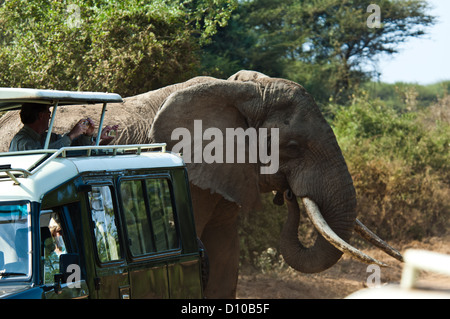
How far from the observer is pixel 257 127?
9.30 meters

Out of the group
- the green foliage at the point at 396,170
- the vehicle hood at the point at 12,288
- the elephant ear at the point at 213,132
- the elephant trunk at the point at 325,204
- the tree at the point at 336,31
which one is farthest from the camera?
the tree at the point at 336,31

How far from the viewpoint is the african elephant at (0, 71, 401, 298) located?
9.02 m

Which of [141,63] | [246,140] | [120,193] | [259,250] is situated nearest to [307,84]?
[259,250]

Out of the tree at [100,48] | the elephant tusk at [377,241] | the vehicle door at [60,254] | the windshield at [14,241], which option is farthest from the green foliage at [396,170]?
the windshield at [14,241]

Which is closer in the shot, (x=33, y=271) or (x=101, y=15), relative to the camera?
(x=33, y=271)

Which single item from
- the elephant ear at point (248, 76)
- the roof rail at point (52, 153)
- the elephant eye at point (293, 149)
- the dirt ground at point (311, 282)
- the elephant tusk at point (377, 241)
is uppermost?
the elephant ear at point (248, 76)

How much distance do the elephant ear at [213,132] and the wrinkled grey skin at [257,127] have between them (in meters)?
0.01

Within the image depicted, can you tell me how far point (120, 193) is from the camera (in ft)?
20.0

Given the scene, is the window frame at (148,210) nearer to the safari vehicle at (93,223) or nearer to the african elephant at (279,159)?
the safari vehicle at (93,223)

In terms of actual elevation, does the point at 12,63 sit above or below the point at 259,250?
above

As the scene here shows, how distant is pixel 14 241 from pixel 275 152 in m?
4.34

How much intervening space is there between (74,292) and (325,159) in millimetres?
4333

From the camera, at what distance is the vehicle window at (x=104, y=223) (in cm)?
578
